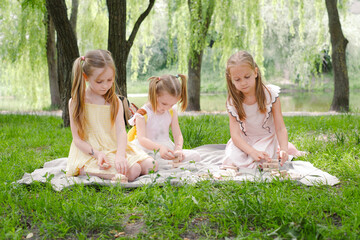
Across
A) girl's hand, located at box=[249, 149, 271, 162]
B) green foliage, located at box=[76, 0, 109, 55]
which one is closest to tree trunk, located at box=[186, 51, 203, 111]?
green foliage, located at box=[76, 0, 109, 55]

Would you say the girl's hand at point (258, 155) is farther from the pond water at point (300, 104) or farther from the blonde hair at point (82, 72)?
the pond water at point (300, 104)

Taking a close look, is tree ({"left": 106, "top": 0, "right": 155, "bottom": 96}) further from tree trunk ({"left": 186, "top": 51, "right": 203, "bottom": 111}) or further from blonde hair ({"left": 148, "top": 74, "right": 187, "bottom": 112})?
tree trunk ({"left": 186, "top": 51, "right": 203, "bottom": 111})

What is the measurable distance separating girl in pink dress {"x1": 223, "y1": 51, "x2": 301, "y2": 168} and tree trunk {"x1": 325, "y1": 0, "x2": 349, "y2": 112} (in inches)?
222

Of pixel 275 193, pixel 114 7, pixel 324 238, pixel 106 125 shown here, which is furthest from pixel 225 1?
pixel 324 238

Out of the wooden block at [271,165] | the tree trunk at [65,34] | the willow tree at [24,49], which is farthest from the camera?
the willow tree at [24,49]

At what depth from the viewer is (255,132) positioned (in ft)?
10.9

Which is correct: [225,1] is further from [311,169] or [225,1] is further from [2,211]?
[2,211]

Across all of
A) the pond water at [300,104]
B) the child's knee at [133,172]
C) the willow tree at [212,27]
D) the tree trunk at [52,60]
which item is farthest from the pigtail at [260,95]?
the tree trunk at [52,60]

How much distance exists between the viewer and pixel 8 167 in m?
3.13

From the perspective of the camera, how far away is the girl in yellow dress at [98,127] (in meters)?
2.78

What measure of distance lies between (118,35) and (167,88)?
248 centimetres

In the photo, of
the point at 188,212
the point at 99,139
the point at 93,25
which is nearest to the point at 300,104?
the point at 93,25

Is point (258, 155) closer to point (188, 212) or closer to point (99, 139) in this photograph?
point (188, 212)

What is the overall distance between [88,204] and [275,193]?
1112mm
